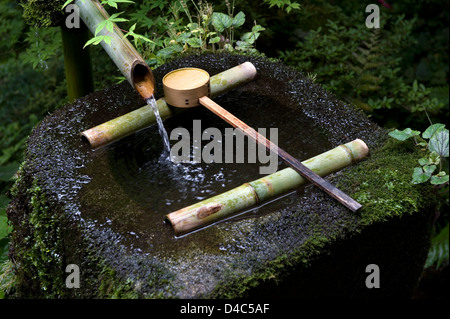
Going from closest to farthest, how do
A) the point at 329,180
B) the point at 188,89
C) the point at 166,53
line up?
the point at 329,180, the point at 188,89, the point at 166,53

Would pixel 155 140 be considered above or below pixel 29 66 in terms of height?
above

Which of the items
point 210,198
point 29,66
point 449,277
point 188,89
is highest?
point 188,89

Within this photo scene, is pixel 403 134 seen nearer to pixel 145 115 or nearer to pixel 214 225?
pixel 214 225

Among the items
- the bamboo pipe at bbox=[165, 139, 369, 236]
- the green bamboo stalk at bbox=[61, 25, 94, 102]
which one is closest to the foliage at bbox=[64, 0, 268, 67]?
the green bamboo stalk at bbox=[61, 25, 94, 102]

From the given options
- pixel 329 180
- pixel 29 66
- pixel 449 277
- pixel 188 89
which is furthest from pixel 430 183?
pixel 29 66

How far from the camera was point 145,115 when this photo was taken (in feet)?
12.0

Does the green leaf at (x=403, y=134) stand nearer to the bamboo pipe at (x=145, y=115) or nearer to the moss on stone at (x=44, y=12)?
the bamboo pipe at (x=145, y=115)

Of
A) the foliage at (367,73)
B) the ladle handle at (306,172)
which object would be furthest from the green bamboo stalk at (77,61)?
the foliage at (367,73)

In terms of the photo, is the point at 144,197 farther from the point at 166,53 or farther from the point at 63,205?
the point at 166,53

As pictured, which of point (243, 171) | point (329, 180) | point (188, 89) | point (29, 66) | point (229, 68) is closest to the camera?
point (329, 180)

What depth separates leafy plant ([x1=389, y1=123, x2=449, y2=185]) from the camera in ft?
9.80

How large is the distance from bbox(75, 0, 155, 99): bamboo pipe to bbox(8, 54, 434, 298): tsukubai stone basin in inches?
10.0

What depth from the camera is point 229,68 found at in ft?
13.8

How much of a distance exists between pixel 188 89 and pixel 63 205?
118cm
